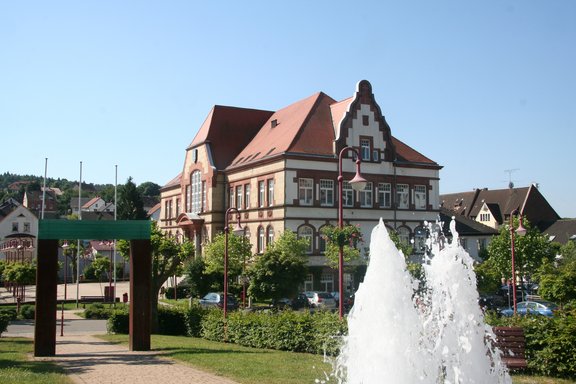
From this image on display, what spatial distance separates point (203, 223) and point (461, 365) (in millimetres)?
51167

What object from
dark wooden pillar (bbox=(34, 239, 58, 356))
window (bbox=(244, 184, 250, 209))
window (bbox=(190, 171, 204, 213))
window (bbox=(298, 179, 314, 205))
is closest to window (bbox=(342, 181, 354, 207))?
window (bbox=(298, 179, 314, 205))

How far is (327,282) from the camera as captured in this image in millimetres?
51125

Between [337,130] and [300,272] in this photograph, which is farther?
[337,130]

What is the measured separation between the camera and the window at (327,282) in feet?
167

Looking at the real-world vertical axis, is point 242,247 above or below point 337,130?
below

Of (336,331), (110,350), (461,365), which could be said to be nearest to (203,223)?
(110,350)

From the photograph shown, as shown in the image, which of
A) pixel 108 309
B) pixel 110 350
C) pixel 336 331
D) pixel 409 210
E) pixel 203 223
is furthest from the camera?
pixel 203 223

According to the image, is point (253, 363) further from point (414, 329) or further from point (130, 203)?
point (130, 203)

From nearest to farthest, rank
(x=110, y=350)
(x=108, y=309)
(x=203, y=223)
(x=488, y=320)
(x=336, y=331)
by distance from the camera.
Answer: (x=488, y=320)
(x=336, y=331)
(x=110, y=350)
(x=108, y=309)
(x=203, y=223)

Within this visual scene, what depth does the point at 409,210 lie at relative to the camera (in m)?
55.4

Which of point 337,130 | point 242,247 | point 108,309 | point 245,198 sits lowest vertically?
point 108,309

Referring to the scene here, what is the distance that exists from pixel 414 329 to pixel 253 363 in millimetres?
6870

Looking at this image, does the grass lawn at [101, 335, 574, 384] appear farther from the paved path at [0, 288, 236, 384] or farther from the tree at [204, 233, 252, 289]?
the tree at [204, 233, 252, 289]

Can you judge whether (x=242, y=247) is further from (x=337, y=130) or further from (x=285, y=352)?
(x=285, y=352)
